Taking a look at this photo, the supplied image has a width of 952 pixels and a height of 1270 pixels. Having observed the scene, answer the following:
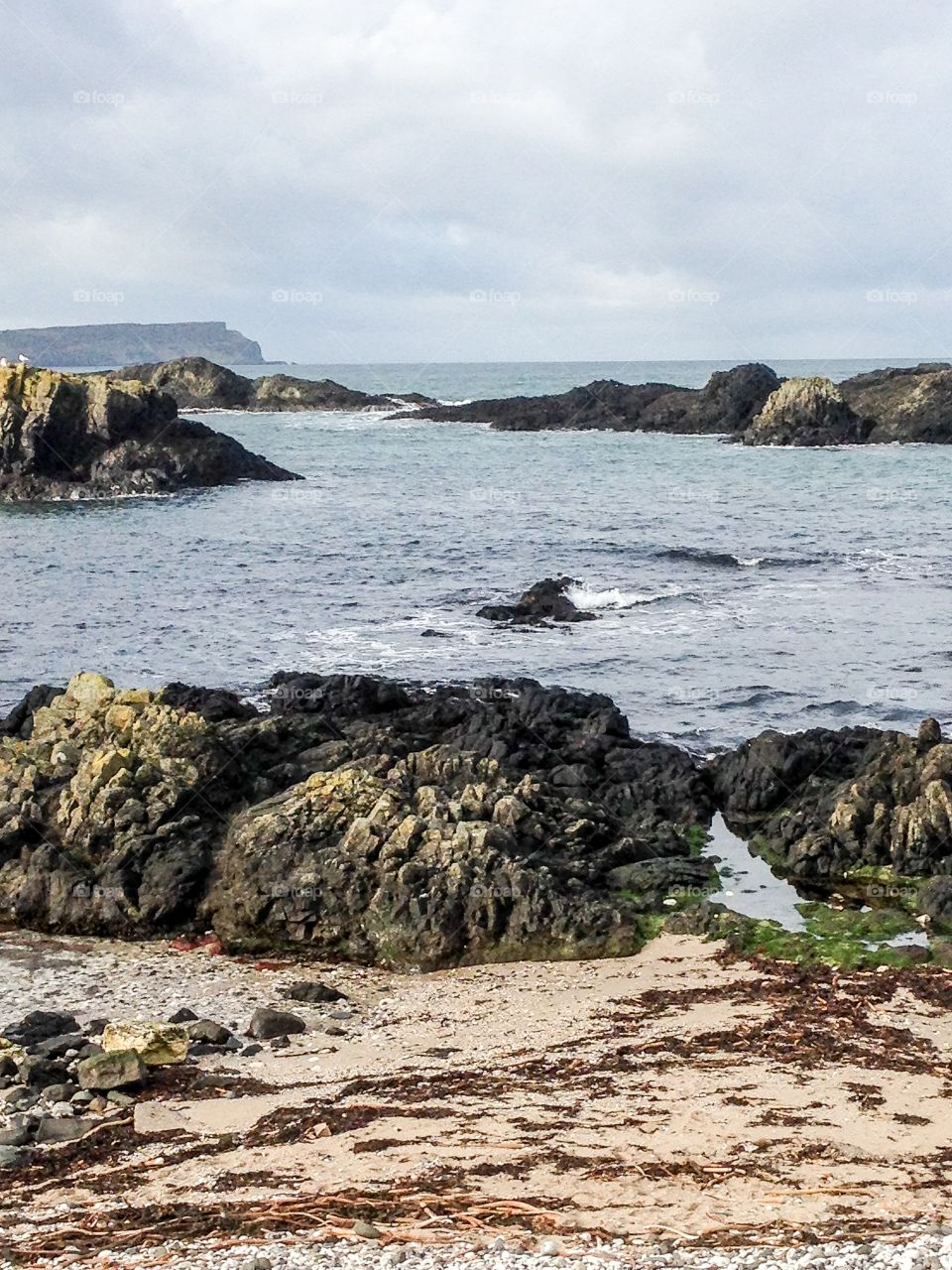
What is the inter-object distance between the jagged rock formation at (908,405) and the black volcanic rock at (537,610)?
6551 cm

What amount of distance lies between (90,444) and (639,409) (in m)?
56.4

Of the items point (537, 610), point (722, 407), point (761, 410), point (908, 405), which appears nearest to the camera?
point (537, 610)

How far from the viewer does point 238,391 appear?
139125 mm

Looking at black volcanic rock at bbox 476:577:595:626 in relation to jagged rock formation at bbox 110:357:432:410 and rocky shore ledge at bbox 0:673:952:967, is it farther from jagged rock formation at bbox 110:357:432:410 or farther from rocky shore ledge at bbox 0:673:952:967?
jagged rock formation at bbox 110:357:432:410

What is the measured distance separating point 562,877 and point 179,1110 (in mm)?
6655

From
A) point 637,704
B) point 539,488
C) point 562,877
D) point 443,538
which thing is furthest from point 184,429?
point 562,877

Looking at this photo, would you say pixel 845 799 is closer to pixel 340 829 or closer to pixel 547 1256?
pixel 340 829

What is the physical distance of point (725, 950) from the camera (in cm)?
1562

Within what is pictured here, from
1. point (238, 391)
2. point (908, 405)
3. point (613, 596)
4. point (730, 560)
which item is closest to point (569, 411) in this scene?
→ point (908, 405)

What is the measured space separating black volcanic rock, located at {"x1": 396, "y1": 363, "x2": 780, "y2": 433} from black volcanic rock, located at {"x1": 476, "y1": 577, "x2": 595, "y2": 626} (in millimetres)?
69454

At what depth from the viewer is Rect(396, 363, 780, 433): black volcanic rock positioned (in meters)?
103

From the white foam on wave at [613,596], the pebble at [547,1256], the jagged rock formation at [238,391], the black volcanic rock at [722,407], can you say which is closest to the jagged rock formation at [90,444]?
the white foam on wave at [613,596]

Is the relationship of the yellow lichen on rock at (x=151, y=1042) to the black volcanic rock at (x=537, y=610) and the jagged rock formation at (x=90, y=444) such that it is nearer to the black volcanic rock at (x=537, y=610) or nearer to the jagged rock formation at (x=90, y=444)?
the black volcanic rock at (x=537, y=610)

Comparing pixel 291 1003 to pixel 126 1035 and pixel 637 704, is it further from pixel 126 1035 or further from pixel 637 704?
pixel 637 704
